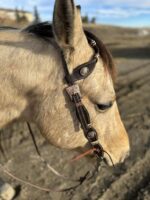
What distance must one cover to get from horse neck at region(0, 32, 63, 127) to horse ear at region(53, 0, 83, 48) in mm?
195

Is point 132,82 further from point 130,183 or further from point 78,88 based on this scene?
point 78,88

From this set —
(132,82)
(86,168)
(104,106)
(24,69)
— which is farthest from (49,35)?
(132,82)

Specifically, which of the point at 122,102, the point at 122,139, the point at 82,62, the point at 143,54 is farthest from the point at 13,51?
the point at 143,54

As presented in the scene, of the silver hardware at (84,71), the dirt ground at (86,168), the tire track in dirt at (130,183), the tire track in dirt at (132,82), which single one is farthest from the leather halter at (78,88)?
the tire track in dirt at (132,82)

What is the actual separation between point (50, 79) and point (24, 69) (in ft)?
0.64

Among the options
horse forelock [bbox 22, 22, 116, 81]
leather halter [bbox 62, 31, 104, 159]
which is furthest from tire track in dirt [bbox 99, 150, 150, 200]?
horse forelock [bbox 22, 22, 116, 81]

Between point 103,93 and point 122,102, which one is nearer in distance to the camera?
point 103,93

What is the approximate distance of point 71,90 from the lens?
2.90m

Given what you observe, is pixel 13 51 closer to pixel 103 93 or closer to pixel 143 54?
pixel 103 93

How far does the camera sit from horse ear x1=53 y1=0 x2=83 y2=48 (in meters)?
2.47

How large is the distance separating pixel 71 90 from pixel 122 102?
531 centimetres

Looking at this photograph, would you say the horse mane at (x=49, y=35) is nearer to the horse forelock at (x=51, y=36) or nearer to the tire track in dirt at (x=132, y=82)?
the horse forelock at (x=51, y=36)

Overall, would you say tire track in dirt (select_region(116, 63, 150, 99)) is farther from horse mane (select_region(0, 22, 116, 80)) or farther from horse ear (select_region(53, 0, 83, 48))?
horse ear (select_region(53, 0, 83, 48))

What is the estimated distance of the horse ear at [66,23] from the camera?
2469 millimetres
